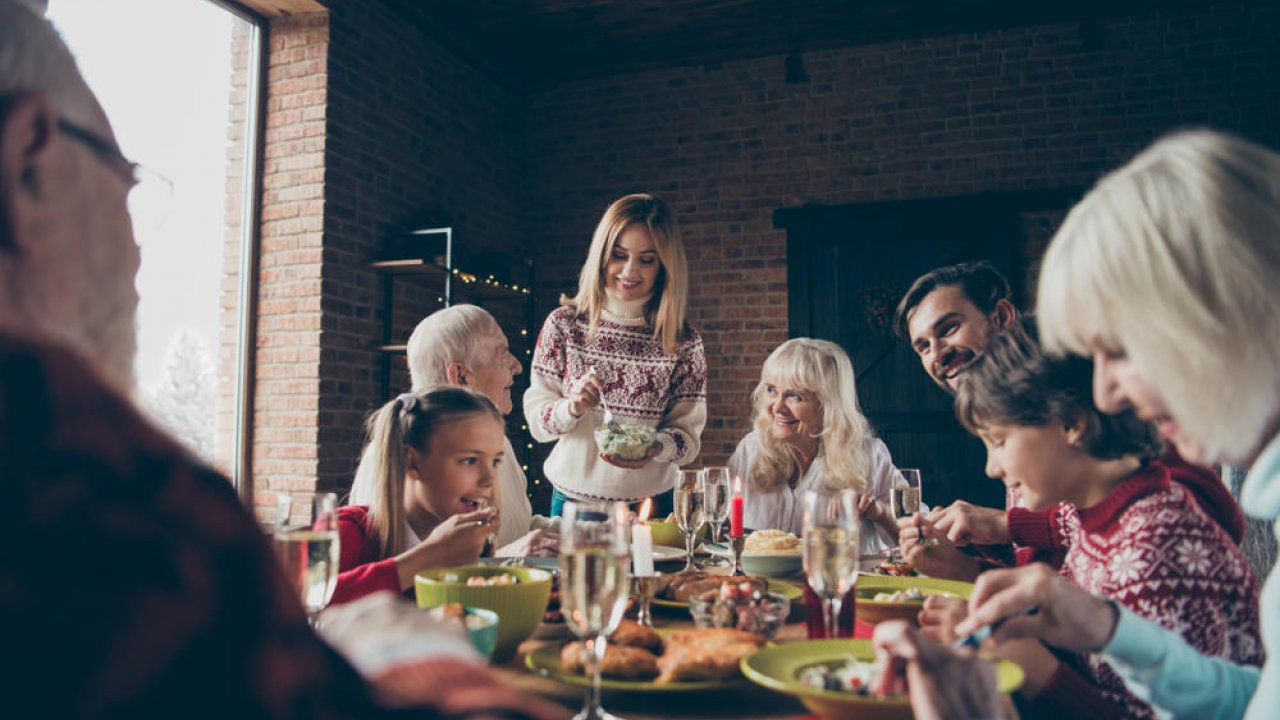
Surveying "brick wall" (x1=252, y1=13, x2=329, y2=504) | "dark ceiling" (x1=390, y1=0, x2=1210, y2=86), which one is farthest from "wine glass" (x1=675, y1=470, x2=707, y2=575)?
"dark ceiling" (x1=390, y1=0, x2=1210, y2=86)

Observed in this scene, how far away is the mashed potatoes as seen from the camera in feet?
6.03

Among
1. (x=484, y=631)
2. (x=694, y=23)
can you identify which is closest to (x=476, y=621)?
(x=484, y=631)

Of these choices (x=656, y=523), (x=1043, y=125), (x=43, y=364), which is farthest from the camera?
(x=1043, y=125)

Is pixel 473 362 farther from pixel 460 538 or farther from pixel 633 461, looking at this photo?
pixel 460 538

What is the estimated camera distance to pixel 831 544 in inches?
44.9

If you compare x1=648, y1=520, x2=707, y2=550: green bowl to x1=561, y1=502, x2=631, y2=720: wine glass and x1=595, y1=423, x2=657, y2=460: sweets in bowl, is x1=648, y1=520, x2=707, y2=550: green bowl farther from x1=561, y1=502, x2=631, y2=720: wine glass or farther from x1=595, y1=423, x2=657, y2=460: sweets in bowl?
x1=561, y1=502, x2=631, y2=720: wine glass

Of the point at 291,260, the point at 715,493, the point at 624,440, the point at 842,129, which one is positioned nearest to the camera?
the point at 715,493

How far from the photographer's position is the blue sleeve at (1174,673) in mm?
968

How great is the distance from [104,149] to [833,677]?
2.79 feet

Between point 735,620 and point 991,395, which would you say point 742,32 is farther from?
point 735,620

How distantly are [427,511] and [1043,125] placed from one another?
15.1 ft

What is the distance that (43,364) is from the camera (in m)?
0.40

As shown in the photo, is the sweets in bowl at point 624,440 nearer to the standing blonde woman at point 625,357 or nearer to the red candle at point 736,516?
the standing blonde woman at point 625,357

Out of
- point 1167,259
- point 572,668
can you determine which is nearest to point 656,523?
point 572,668
